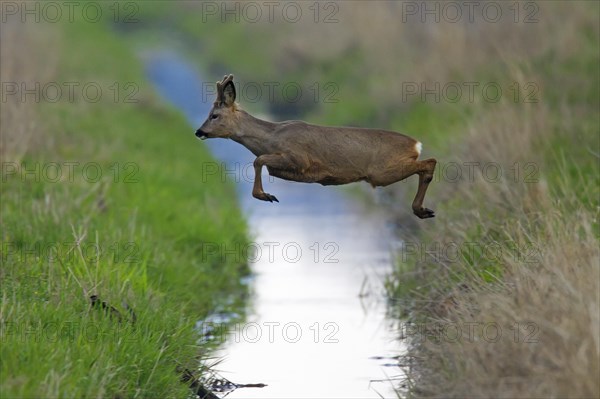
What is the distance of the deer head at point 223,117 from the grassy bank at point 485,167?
5.46 ft

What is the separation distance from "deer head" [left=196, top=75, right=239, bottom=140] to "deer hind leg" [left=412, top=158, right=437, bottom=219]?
43.5 inches

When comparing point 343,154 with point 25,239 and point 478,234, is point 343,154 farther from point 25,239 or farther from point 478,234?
point 25,239

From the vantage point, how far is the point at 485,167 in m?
13.1

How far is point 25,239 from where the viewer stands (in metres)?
10.7

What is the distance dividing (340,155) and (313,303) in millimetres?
4852

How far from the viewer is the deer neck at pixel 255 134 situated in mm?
7816
